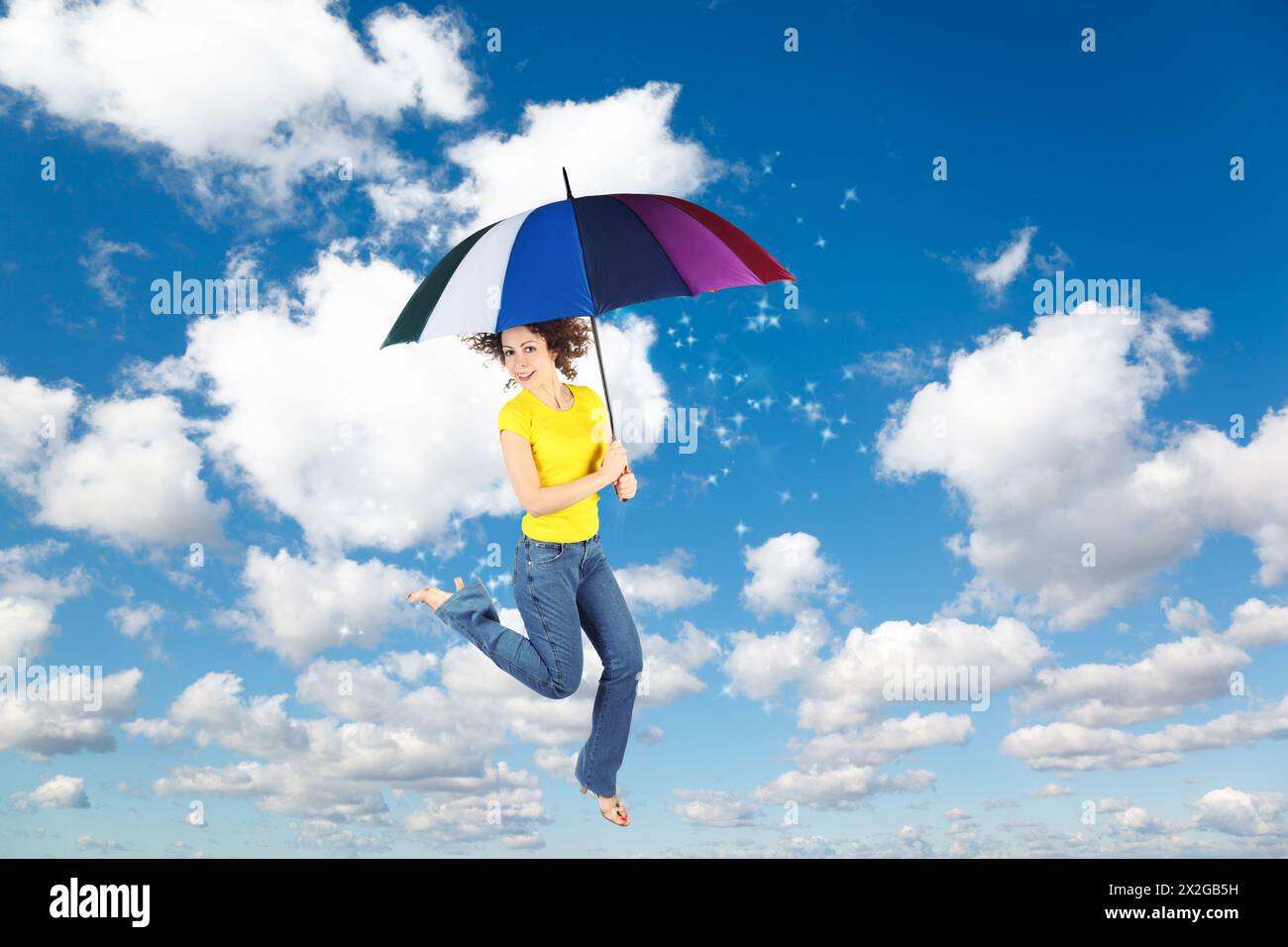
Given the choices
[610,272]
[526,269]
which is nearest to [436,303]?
[526,269]

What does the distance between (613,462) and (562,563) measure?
0.79 meters

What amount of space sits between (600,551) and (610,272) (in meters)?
1.92

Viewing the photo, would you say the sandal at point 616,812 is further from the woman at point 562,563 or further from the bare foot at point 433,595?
the bare foot at point 433,595

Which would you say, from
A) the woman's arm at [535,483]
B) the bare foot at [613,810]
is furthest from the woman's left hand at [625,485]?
the bare foot at [613,810]

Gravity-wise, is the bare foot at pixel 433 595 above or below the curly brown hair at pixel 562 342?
below

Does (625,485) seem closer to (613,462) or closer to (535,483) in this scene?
(613,462)

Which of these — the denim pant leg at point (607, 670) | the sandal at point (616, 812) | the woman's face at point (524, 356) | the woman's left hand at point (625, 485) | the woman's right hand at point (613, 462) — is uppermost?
the woman's face at point (524, 356)

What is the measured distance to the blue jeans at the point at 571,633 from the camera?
651cm

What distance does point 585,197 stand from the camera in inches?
253

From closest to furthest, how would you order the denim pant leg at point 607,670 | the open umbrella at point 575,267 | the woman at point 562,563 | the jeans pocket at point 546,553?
the open umbrella at point 575,267, the woman at point 562,563, the jeans pocket at point 546,553, the denim pant leg at point 607,670

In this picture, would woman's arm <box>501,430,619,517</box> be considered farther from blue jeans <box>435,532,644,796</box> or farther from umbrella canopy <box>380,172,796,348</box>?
umbrella canopy <box>380,172,796,348</box>

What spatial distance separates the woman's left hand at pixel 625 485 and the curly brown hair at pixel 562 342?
1.04 m

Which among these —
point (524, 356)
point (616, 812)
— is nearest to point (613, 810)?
point (616, 812)
